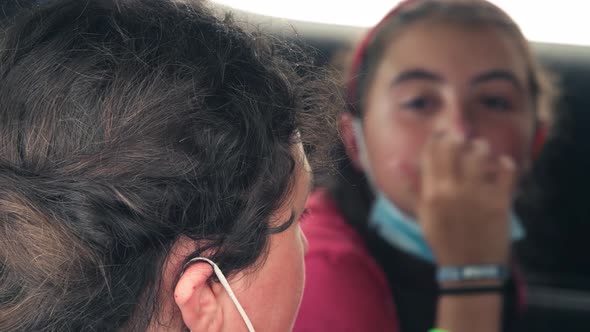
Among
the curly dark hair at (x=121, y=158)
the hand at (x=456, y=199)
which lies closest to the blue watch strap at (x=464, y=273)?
the hand at (x=456, y=199)

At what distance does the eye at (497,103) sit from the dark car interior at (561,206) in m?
0.41

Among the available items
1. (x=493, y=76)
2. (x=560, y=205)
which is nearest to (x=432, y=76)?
(x=493, y=76)

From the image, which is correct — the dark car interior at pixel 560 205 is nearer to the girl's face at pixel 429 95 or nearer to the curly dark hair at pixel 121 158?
the girl's face at pixel 429 95

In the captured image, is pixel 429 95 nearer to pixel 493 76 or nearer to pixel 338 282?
pixel 493 76

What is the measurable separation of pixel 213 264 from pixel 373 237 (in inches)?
38.2

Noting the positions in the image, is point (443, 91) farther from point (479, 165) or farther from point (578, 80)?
point (578, 80)

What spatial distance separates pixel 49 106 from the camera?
2.50ft

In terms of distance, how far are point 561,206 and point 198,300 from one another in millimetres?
1689

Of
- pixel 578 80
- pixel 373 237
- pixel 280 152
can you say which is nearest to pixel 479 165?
pixel 373 237

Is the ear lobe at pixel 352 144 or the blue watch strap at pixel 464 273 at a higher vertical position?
the ear lobe at pixel 352 144

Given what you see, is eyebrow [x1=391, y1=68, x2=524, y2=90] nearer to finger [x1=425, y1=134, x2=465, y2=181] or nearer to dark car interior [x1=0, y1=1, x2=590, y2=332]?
finger [x1=425, y1=134, x2=465, y2=181]

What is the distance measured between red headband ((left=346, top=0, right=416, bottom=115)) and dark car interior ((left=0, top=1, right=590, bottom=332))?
21 centimetres

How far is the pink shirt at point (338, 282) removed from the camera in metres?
1.50

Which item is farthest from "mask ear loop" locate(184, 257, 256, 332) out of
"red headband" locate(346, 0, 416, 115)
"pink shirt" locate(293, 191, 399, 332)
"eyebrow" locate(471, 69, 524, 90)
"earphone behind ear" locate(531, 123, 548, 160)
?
"earphone behind ear" locate(531, 123, 548, 160)
